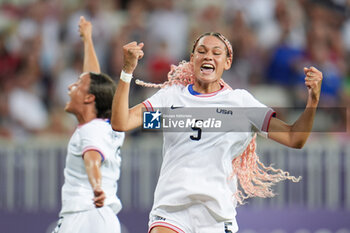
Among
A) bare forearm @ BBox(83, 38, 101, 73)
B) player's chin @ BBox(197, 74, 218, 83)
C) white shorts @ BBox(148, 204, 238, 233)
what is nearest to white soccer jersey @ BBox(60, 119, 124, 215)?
bare forearm @ BBox(83, 38, 101, 73)

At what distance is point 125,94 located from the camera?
565cm

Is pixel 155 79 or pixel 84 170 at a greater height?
pixel 155 79

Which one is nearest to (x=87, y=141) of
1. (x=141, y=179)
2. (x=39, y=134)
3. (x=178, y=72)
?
(x=178, y=72)

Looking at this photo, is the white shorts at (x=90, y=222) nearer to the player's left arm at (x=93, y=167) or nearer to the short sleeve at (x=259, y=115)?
the player's left arm at (x=93, y=167)

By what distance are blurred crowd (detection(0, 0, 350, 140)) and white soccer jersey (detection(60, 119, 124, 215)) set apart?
447 cm

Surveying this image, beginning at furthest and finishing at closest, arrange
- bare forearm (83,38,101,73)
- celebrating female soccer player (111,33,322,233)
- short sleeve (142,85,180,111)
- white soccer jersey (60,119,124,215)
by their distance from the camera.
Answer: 1. bare forearm (83,38,101,73)
2. white soccer jersey (60,119,124,215)
3. short sleeve (142,85,180,111)
4. celebrating female soccer player (111,33,322,233)

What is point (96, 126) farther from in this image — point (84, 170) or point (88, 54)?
point (88, 54)

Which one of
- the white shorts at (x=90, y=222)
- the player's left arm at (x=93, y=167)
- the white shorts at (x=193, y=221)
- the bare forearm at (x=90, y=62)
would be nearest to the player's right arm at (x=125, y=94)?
the player's left arm at (x=93, y=167)

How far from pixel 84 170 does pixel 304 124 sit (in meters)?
2.02

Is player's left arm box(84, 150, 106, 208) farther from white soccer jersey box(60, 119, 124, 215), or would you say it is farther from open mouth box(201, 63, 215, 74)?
open mouth box(201, 63, 215, 74)

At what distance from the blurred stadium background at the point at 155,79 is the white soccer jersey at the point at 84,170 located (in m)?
3.36

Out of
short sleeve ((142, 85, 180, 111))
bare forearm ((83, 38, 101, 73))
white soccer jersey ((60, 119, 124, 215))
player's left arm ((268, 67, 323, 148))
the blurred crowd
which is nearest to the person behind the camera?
player's left arm ((268, 67, 323, 148))

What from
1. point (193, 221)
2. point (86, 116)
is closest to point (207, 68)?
point (193, 221)

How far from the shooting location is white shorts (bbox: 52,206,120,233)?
664cm
